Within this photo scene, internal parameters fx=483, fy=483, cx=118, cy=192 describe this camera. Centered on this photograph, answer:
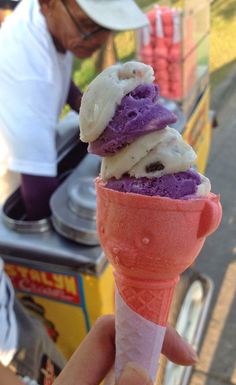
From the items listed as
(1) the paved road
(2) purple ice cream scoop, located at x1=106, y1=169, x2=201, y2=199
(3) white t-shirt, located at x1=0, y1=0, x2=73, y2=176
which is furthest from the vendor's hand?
(1) the paved road

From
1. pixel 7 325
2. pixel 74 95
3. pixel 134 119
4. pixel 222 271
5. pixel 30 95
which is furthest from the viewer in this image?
pixel 222 271

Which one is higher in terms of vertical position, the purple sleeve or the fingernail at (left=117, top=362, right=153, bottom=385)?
the fingernail at (left=117, top=362, right=153, bottom=385)

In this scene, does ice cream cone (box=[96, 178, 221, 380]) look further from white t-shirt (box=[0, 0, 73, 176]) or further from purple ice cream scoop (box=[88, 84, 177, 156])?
white t-shirt (box=[0, 0, 73, 176])

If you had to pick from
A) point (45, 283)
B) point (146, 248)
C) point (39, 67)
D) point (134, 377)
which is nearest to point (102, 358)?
point (134, 377)

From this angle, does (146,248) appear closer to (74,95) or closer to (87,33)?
(87,33)

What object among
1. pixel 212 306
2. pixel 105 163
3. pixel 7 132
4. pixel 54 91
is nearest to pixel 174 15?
pixel 54 91

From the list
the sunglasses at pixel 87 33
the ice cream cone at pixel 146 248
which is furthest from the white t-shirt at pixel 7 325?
the sunglasses at pixel 87 33
